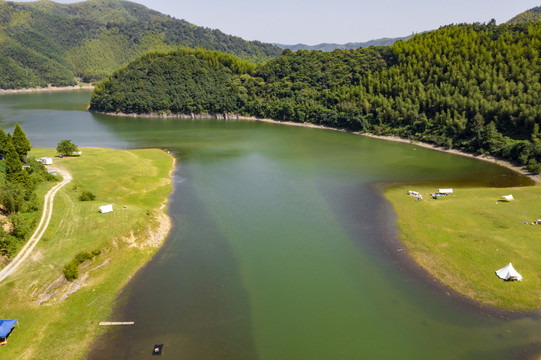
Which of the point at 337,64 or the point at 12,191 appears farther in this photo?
the point at 337,64

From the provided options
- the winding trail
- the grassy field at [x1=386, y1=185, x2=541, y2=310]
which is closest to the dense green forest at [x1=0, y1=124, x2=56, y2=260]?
the winding trail

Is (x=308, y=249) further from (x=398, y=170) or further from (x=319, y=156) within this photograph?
(x=319, y=156)

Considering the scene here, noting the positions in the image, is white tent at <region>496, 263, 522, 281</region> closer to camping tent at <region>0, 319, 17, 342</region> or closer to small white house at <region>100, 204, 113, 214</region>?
camping tent at <region>0, 319, 17, 342</region>

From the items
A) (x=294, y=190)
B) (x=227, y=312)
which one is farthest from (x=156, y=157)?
(x=227, y=312)

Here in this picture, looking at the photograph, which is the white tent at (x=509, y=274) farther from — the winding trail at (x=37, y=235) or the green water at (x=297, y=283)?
the winding trail at (x=37, y=235)

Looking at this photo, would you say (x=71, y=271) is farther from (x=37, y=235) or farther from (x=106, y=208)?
(x=106, y=208)

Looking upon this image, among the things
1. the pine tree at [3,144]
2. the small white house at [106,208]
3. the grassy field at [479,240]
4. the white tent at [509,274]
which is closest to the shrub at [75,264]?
the small white house at [106,208]

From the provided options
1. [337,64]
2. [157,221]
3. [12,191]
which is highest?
[337,64]
